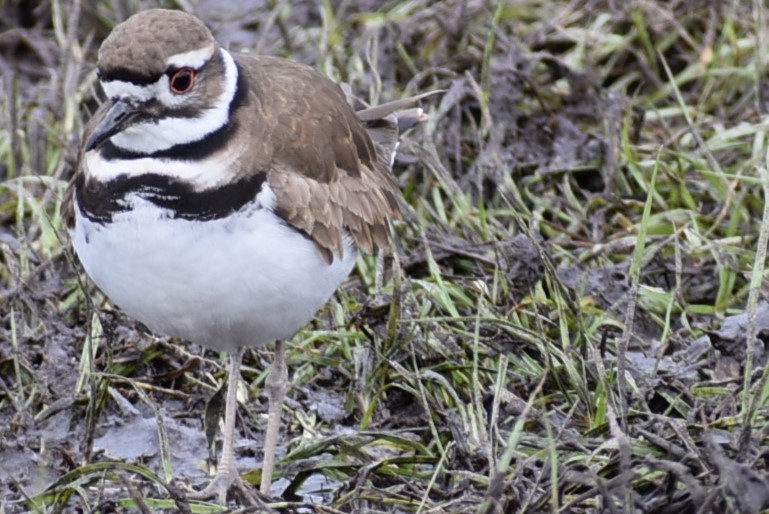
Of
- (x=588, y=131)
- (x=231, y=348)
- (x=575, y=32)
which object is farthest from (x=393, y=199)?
(x=575, y=32)

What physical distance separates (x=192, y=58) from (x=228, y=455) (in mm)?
1338

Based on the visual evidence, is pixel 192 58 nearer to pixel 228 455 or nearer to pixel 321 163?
pixel 321 163

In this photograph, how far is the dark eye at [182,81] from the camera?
4059 millimetres

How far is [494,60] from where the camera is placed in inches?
279

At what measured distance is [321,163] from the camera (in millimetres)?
4574

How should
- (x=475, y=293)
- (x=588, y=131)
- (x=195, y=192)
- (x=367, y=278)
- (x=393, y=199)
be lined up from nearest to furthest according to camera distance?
(x=195, y=192)
(x=393, y=199)
(x=475, y=293)
(x=367, y=278)
(x=588, y=131)

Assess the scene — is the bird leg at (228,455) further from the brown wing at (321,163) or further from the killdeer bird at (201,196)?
the brown wing at (321,163)

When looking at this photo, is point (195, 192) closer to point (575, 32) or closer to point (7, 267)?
point (7, 267)

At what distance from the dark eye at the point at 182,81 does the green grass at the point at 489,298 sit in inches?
35.0

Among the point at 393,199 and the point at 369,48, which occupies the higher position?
the point at 393,199

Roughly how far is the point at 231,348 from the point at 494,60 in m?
3.00

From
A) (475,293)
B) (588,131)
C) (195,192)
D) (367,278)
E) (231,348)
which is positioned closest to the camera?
(195,192)

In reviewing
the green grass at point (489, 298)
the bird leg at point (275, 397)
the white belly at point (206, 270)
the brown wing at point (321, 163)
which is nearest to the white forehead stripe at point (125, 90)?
the white belly at point (206, 270)

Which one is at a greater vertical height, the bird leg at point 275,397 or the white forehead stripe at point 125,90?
the white forehead stripe at point 125,90
